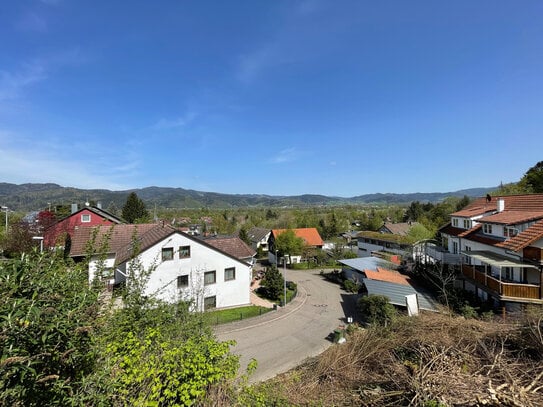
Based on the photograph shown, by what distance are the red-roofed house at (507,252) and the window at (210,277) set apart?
20366mm

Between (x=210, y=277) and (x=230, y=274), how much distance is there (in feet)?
6.40

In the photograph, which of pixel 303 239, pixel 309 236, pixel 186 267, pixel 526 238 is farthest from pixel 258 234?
pixel 526 238

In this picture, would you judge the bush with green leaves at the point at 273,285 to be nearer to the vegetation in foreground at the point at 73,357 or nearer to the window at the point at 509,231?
the window at the point at 509,231

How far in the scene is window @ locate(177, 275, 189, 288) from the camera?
22.3m

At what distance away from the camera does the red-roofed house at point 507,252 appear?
15953mm

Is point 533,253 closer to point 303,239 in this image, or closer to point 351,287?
point 351,287

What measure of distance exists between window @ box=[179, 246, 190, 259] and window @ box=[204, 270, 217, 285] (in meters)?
2.39

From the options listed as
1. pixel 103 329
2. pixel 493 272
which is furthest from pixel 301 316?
pixel 103 329

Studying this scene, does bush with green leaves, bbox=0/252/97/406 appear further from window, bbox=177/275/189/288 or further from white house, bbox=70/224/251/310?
window, bbox=177/275/189/288

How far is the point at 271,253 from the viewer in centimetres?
5184

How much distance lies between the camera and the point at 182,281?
2242 cm

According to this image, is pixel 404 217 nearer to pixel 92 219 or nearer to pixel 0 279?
pixel 92 219

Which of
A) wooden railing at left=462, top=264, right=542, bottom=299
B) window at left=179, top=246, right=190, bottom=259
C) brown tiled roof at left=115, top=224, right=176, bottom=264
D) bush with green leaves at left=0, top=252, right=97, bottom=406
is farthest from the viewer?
window at left=179, top=246, right=190, bottom=259

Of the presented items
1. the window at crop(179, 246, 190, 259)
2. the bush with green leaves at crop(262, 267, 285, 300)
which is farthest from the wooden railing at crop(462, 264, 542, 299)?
the window at crop(179, 246, 190, 259)
